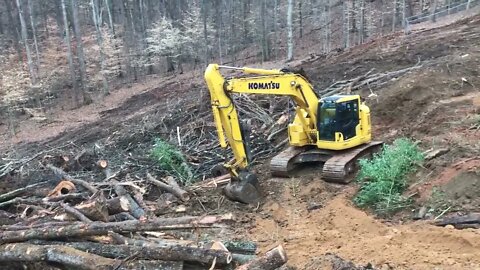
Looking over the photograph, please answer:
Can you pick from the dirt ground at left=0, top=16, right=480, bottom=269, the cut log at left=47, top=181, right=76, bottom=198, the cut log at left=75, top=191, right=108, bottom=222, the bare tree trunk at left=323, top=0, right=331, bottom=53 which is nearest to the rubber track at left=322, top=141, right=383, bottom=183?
the dirt ground at left=0, top=16, right=480, bottom=269

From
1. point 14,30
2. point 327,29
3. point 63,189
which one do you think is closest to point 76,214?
point 63,189

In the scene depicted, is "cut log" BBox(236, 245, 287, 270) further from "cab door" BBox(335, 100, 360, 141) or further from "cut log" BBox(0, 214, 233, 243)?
"cab door" BBox(335, 100, 360, 141)

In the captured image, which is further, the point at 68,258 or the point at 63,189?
the point at 63,189

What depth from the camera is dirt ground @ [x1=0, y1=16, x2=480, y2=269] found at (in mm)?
7059

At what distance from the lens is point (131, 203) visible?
10.0m

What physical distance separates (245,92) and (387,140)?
397cm

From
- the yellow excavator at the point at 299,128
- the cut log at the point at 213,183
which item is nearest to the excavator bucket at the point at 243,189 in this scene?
the yellow excavator at the point at 299,128

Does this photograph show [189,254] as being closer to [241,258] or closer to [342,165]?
[241,258]

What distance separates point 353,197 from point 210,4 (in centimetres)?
3962

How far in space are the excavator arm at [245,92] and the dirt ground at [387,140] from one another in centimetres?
101

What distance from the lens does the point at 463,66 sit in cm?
1471

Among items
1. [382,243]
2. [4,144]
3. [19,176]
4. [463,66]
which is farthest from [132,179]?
[4,144]

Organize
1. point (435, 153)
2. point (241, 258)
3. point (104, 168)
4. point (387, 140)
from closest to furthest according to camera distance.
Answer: point (241, 258) < point (435, 153) < point (387, 140) < point (104, 168)

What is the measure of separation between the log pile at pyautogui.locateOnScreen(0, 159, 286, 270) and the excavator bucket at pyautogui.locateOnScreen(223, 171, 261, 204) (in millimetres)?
919
